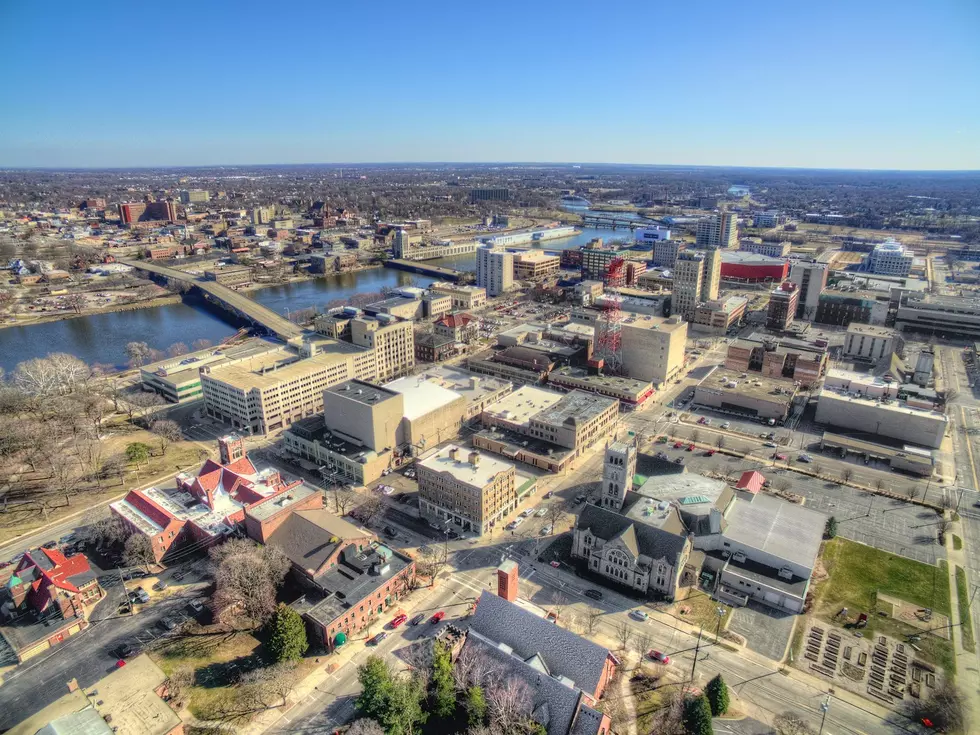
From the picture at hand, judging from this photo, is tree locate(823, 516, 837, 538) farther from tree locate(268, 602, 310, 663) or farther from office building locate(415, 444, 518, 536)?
tree locate(268, 602, 310, 663)

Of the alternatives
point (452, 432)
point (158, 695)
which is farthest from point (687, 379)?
point (158, 695)

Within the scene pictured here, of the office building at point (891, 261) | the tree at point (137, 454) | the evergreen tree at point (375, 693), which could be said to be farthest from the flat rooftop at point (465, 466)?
the office building at point (891, 261)

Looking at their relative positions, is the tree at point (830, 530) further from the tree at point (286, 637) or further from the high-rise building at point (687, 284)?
the high-rise building at point (687, 284)

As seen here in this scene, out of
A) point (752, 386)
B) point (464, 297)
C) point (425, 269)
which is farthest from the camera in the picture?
point (425, 269)

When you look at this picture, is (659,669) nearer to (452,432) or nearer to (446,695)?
(446,695)

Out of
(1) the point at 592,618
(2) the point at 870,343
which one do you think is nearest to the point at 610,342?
(2) the point at 870,343

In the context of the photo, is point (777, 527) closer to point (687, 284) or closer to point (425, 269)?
point (687, 284)
